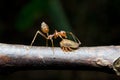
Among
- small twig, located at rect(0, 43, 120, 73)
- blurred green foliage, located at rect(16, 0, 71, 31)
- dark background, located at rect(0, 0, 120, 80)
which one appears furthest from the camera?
dark background, located at rect(0, 0, 120, 80)

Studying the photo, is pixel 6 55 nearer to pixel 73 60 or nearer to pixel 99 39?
pixel 73 60

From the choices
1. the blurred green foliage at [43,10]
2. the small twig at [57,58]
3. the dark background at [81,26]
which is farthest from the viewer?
the dark background at [81,26]

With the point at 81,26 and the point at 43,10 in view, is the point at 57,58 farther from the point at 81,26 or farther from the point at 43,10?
the point at 81,26

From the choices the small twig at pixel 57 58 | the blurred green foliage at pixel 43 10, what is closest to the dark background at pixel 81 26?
the blurred green foliage at pixel 43 10

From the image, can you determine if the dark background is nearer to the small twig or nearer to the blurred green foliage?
the blurred green foliage

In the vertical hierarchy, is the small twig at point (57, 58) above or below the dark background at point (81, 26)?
below

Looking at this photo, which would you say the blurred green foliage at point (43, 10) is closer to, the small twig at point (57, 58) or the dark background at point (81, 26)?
the dark background at point (81, 26)

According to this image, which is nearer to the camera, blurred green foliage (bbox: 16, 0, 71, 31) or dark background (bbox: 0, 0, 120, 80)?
blurred green foliage (bbox: 16, 0, 71, 31)

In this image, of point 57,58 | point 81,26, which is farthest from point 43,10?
point 57,58

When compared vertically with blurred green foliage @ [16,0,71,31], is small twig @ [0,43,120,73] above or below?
below

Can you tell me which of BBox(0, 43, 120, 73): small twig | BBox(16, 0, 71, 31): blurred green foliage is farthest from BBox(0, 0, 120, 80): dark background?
BBox(0, 43, 120, 73): small twig
